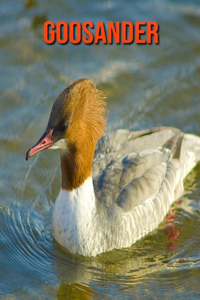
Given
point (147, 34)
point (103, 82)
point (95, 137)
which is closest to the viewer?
point (95, 137)

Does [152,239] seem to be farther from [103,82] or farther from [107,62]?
[107,62]

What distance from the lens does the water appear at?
5.90 meters

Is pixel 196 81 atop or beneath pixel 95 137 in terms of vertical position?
atop

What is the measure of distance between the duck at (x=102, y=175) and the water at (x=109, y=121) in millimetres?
255

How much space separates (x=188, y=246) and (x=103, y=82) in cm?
398

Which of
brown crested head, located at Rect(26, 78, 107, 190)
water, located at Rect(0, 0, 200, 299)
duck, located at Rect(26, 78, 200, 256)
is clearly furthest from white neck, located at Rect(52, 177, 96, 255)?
water, located at Rect(0, 0, 200, 299)

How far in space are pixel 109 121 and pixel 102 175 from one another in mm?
2269

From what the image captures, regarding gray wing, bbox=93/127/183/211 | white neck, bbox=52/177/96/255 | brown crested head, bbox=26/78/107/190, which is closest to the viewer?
brown crested head, bbox=26/78/107/190

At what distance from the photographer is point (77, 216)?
5918mm

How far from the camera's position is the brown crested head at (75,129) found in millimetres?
5367

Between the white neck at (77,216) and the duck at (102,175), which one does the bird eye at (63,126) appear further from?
the white neck at (77,216)

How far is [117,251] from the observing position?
6.32 m

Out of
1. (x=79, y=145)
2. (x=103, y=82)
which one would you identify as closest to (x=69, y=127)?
(x=79, y=145)

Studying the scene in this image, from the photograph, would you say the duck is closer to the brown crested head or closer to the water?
the brown crested head
